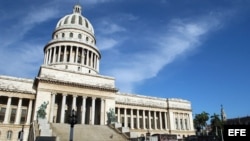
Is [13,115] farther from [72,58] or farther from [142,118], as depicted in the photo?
[142,118]

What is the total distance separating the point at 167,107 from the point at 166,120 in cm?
391

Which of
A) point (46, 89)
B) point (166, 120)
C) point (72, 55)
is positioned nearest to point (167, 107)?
point (166, 120)

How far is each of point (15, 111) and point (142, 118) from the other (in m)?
32.6

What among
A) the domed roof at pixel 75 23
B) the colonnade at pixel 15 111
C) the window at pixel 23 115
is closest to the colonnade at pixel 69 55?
the domed roof at pixel 75 23

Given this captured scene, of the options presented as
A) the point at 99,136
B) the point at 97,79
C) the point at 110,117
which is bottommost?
the point at 99,136

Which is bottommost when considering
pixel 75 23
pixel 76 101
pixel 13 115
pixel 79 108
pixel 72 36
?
pixel 13 115

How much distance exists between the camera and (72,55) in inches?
2370

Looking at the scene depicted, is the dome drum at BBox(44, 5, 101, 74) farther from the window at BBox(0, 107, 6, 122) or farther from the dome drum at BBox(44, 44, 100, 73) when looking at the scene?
the window at BBox(0, 107, 6, 122)

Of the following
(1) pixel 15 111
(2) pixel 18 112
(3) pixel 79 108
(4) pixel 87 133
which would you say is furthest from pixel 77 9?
(4) pixel 87 133

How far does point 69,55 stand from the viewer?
60.4 meters

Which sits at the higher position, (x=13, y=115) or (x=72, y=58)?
(x=72, y=58)

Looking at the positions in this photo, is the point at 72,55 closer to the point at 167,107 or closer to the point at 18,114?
the point at 18,114

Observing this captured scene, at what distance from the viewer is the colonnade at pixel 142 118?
5812 centimetres

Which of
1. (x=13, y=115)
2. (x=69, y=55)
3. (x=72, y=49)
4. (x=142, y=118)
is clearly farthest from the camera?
(x=142, y=118)
